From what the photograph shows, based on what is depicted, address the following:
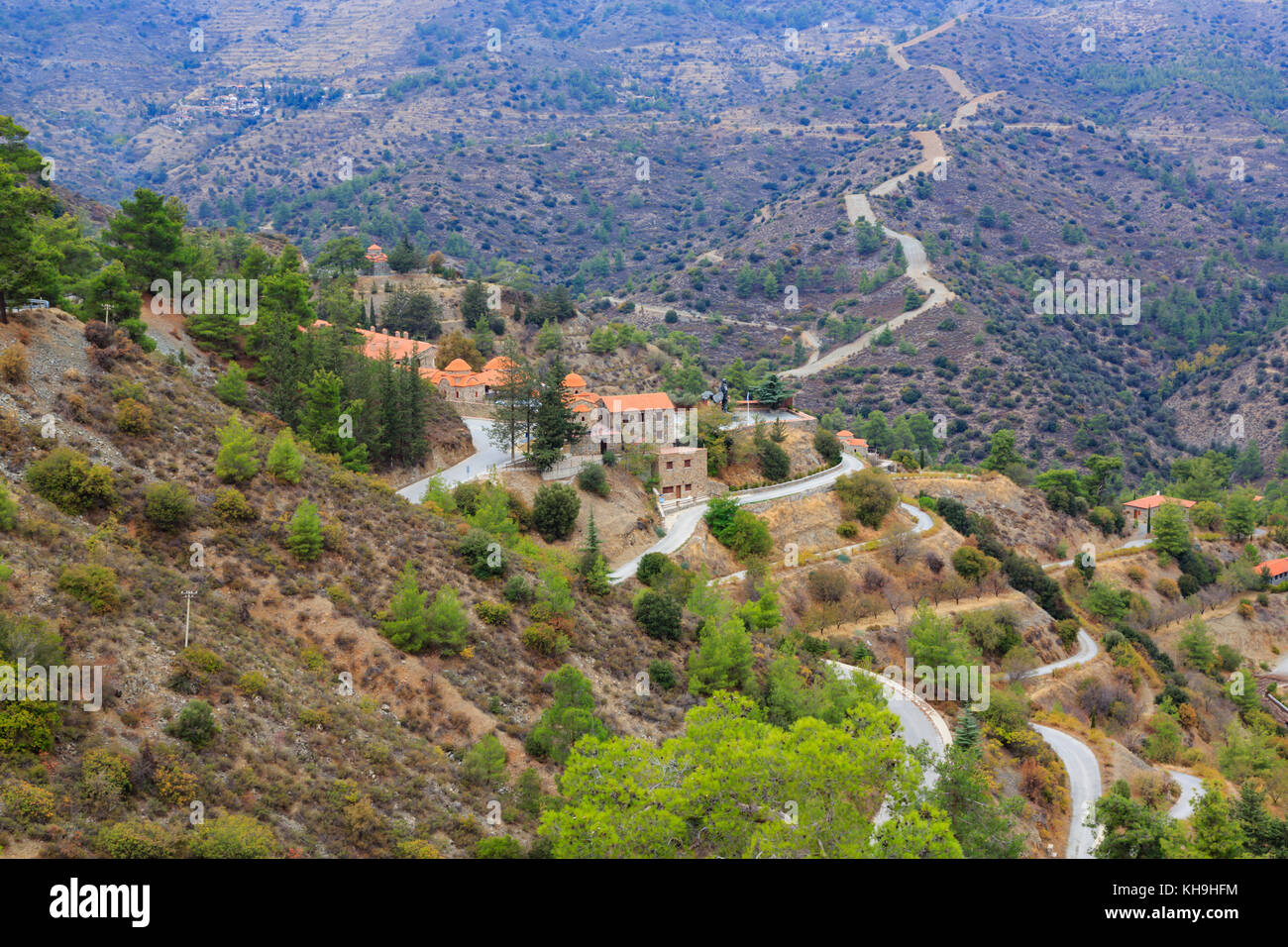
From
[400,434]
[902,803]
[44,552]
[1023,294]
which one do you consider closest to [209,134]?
[1023,294]

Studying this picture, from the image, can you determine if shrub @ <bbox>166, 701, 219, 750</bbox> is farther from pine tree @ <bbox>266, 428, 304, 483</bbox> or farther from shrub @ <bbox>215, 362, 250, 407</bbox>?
shrub @ <bbox>215, 362, 250, 407</bbox>

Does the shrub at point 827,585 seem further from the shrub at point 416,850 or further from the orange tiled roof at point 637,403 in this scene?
the shrub at point 416,850

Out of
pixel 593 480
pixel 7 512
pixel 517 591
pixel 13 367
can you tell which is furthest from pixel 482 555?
pixel 593 480

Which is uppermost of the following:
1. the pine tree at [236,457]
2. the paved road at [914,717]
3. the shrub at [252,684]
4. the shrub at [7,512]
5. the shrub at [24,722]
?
the pine tree at [236,457]

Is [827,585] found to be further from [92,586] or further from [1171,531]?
[1171,531]

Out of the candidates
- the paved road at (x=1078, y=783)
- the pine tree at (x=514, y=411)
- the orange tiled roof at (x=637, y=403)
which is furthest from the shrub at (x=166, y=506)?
the orange tiled roof at (x=637, y=403)

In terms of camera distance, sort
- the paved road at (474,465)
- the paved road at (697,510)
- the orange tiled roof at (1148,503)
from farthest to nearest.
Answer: the orange tiled roof at (1148,503) < the paved road at (474,465) < the paved road at (697,510)

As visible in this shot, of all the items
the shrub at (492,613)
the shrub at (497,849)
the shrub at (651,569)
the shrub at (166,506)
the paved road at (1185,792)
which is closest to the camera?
the shrub at (497,849)

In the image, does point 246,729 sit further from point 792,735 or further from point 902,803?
point 902,803
